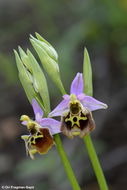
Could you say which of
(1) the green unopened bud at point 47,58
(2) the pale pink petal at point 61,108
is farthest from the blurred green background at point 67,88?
(1) the green unopened bud at point 47,58

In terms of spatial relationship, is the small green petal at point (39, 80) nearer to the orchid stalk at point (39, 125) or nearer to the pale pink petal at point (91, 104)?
the orchid stalk at point (39, 125)

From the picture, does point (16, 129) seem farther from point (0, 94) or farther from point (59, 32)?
point (59, 32)

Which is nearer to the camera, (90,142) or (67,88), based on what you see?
(90,142)

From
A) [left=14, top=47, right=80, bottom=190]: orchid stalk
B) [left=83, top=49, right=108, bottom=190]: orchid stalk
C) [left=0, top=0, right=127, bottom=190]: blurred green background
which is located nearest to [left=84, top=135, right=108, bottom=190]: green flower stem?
[left=83, top=49, right=108, bottom=190]: orchid stalk

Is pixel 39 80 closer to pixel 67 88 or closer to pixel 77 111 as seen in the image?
pixel 77 111

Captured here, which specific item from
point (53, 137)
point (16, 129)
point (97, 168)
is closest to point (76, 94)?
point (53, 137)

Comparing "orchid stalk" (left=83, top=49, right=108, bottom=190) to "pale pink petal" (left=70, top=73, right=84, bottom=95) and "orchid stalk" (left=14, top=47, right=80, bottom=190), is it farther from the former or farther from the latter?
"orchid stalk" (left=14, top=47, right=80, bottom=190)

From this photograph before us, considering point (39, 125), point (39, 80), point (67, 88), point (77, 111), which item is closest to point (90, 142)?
point (77, 111)
